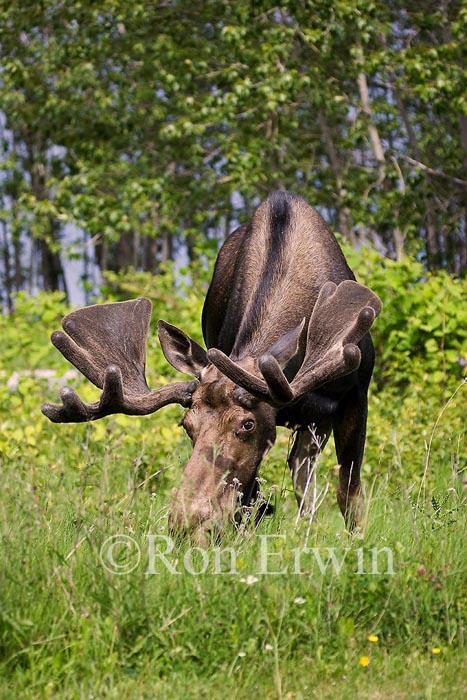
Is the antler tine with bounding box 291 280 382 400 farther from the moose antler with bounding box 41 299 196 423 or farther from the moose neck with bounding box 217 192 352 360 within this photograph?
the moose antler with bounding box 41 299 196 423

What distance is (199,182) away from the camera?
18344 mm

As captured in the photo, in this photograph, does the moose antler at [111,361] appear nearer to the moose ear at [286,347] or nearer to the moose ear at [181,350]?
the moose ear at [181,350]

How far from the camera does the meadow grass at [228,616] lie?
12.2 feet

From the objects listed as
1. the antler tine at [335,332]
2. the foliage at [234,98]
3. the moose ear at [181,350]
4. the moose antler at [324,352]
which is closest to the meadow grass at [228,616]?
the moose antler at [324,352]

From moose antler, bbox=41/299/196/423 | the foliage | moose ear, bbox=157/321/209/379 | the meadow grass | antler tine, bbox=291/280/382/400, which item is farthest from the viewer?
the foliage

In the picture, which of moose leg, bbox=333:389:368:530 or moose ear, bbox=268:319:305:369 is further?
moose leg, bbox=333:389:368:530

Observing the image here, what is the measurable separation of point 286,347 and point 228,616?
205cm

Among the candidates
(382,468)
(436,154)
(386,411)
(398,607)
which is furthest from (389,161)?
(398,607)

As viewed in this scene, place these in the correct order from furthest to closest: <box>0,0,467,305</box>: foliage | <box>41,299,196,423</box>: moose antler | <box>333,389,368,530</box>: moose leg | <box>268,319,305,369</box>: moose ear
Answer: <box>0,0,467,305</box>: foliage → <box>333,389,368,530</box>: moose leg → <box>268,319,305,369</box>: moose ear → <box>41,299,196,423</box>: moose antler

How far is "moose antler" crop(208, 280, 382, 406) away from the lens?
5.11m

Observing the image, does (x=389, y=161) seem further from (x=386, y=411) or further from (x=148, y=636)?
(x=148, y=636)

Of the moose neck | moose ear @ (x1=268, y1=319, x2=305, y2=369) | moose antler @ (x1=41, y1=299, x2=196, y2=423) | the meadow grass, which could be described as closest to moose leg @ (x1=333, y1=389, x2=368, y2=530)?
the moose neck

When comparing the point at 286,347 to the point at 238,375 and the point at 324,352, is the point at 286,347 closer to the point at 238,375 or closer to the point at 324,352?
the point at 324,352

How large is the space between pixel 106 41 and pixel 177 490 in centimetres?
1477
